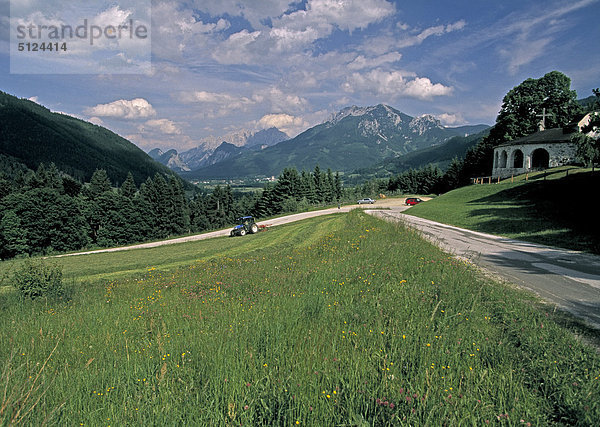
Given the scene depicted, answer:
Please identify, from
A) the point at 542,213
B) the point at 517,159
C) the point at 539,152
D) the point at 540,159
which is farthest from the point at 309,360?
the point at 517,159

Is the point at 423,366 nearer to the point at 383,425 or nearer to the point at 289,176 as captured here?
the point at 383,425

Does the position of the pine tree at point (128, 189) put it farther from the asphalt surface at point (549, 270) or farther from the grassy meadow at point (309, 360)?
the asphalt surface at point (549, 270)

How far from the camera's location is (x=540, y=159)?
51469 mm

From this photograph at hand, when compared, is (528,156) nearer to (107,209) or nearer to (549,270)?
(549,270)

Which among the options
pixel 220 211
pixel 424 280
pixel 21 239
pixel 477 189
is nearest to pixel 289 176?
pixel 220 211

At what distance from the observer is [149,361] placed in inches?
171

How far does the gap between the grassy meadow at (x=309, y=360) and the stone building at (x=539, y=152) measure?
170 ft

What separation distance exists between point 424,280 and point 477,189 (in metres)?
42.5

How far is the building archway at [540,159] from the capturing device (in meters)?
49.6

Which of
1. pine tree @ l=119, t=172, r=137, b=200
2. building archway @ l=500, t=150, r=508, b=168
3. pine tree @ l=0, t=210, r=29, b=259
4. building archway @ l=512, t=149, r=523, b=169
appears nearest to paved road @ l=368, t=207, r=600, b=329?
building archway @ l=512, t=149, r=523, b=169

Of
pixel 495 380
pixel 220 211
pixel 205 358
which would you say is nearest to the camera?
pixel 495 380

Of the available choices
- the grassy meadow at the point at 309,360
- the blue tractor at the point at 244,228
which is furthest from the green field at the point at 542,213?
the blue tractor at the point at 244,228

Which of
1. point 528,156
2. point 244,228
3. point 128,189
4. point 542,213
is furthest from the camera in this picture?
point 128,189

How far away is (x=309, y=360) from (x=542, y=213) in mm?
27498
